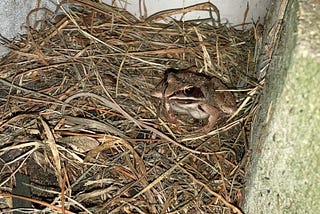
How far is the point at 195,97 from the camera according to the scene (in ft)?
9.41

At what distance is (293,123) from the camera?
1969 millimetres

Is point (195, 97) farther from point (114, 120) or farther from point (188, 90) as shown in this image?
point (114, 120)

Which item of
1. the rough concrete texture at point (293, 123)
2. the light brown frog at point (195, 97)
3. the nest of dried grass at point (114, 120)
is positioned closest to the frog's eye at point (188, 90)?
the light brown frog at point (195, 97)

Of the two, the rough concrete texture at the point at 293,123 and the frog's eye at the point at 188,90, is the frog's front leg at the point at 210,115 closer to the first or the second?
the frog's eye at the point at 188,90

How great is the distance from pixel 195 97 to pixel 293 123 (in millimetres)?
948

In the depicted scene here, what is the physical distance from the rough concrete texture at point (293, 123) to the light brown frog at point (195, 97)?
0.59m

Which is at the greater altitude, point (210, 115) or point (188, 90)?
point (188, 90)

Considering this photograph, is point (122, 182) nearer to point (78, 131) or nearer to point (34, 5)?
point (78, 131)

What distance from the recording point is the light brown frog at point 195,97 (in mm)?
2852

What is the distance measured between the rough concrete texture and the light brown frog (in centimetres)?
59

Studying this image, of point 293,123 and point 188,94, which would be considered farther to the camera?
point 188,94

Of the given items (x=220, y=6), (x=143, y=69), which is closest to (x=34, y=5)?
(x=143, y=69)

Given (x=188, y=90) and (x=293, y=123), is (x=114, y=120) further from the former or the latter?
(x=293, y=123)

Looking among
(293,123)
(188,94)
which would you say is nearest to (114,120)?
(188,94)
